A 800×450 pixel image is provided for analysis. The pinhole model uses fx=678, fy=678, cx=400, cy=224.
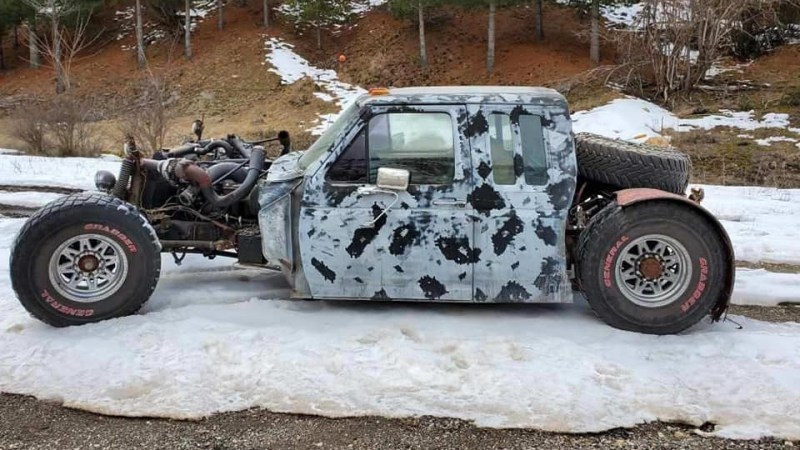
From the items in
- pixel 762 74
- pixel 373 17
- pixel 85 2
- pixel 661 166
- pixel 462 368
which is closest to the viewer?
pixel 462 368

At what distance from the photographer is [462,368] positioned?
445cm

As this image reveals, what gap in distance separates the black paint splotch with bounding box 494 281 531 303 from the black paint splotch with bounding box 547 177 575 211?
647 millimetres

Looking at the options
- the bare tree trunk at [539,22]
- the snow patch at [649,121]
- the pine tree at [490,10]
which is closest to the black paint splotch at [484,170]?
the snow patch at [649,121]

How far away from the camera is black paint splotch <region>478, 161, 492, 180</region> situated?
499 cm

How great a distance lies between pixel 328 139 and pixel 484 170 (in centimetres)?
126

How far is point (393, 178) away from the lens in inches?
193

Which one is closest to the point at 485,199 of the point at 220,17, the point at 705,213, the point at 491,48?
the point at 705,213

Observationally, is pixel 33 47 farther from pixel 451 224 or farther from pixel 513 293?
pixel 513 293

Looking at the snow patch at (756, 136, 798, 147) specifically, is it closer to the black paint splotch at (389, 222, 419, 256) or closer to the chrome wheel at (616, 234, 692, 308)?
the chrome wheel at (616, 234, 692, 308)

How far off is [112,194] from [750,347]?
5003 millimetres

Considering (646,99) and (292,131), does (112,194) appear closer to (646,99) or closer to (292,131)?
(292,131)

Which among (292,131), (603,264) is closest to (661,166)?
(603,264)

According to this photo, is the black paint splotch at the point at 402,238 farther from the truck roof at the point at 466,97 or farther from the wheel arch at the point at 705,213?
the wheel arch at the point at 705,213

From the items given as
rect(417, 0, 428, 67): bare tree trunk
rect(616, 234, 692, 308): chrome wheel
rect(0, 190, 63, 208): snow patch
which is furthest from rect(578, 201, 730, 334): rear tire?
rect(417, 0, 428, 67): bare tree trunk
